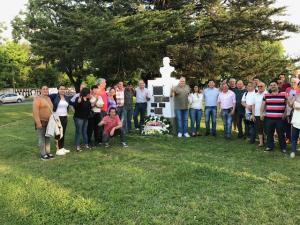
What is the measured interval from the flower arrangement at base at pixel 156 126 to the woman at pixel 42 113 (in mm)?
3982

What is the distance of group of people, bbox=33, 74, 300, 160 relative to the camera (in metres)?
8.29

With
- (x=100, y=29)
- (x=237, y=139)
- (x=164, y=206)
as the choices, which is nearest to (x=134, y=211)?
(x=164, y=206)

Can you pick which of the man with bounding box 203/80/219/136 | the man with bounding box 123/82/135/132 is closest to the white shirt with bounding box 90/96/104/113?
the man with bounding box 123/82/135/132

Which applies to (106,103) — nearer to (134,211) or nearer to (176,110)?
(176,110)

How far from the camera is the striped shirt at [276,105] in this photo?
8.34 meters

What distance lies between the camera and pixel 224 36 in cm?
1823

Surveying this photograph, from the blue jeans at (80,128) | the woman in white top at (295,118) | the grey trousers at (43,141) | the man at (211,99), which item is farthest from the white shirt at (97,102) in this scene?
the woman in white top at (295,118)

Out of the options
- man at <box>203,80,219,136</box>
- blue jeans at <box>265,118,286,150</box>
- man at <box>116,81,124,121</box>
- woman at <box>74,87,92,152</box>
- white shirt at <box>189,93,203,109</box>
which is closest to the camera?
blue jeans at <box>265,118,286,150</box>

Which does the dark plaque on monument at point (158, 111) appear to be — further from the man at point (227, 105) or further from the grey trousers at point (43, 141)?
the grey trousers at point (43, 141)

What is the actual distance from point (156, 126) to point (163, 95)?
1.10 m

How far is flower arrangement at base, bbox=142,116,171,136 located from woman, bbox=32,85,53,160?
3982 mm

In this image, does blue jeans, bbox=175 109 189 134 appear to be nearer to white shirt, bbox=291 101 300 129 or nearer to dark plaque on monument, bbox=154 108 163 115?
dark plaque on monument, bbox=154 108 163 115

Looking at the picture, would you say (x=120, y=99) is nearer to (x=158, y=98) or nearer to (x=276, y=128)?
(x=158, y=98)

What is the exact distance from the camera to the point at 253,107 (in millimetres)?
9297
